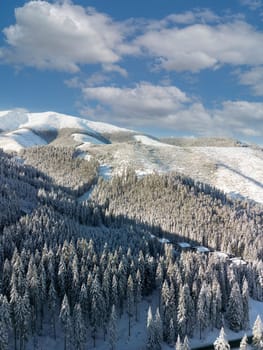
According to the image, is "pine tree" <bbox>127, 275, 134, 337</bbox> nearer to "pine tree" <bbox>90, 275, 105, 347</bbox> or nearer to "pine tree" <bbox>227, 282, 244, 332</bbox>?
"pine tree" <bbox>90, 275, 105, 347</bbox>

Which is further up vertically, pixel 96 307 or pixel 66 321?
pixel 96 307

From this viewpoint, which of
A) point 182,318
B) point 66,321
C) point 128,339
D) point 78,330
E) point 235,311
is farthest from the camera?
point 235,311

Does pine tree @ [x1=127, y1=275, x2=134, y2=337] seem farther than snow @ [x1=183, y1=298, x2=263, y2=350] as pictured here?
Yes

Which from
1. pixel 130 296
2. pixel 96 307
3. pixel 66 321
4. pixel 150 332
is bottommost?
pixel 150 332

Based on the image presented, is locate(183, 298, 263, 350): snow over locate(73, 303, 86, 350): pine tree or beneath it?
beneath

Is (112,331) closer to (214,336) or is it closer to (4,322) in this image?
(4,322)

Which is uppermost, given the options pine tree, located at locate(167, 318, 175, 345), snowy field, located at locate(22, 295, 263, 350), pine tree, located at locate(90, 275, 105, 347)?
pine tree, located at locate(90, 275, 105, 347)

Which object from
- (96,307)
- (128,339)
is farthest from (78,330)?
(128,339)

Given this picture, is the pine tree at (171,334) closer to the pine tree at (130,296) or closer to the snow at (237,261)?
the pine tree at (130,296)

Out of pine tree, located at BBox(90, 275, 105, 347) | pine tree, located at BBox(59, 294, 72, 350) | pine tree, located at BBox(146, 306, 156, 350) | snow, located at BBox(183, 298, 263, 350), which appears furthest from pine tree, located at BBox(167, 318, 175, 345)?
pine tree, located at BBox(59, 294, 72, 350)

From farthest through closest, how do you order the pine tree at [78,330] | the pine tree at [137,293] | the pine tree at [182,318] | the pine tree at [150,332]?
the pine tree at [137,293] → the pine tree at [182,318] → the pine tree at [150,332] → the pine tree at [78,330]

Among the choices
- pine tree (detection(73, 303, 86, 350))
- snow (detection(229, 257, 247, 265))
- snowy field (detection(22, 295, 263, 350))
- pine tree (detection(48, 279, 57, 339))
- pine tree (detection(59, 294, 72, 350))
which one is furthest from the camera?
snow (detection(229, 257, 247, 265))

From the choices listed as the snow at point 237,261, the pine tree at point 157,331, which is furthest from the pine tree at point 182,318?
the snow at point 237,261
